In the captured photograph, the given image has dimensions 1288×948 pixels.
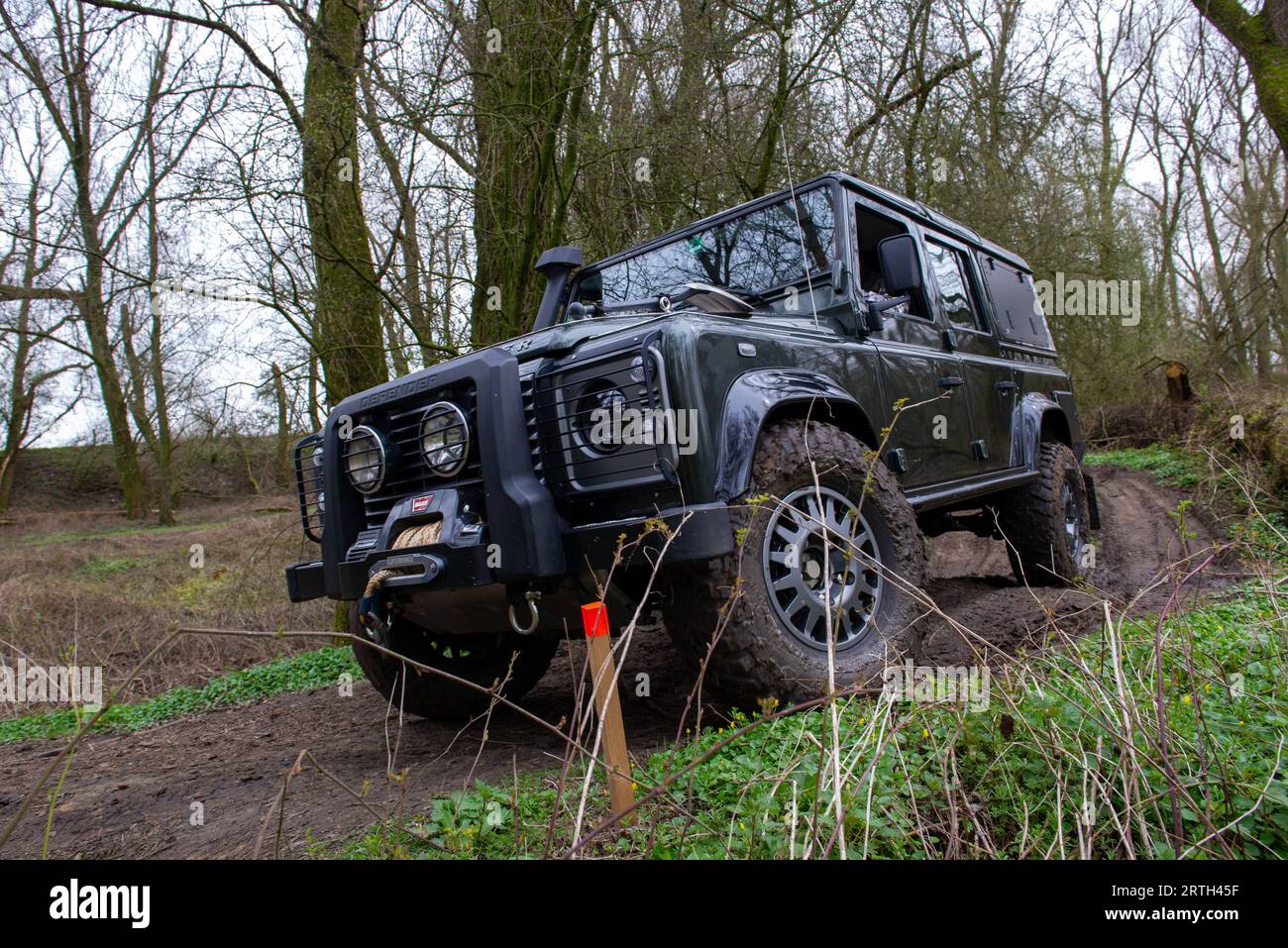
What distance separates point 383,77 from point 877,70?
5.52 metres

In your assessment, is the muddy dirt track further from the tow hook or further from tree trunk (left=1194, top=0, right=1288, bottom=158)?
tree trunk (left=1194, top=0, right=1288, bottom=158)

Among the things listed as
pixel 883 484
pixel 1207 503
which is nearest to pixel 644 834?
pixel 883 484

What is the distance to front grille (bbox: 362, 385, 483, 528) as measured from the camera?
2.87 meters

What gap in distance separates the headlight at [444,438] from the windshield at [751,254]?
50.8 inches

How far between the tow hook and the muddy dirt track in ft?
0.80

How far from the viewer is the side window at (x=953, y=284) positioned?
472cm

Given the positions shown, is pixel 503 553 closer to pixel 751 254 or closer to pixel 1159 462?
pixel 751 254

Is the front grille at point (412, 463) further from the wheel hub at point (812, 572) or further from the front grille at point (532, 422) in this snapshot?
the wheel hub at point (812, 572)

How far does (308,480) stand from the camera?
12.4 ft

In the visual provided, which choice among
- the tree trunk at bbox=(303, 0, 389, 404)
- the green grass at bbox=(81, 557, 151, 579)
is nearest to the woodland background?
the tree trunk at bbox=(303, 0, 389, 404)

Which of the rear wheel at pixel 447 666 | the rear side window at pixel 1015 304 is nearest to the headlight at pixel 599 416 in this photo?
the rear wheel at pixel 447 666

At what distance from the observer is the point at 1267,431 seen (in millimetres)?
7352

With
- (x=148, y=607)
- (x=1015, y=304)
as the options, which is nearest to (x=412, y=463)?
(x=1015, y=304)
